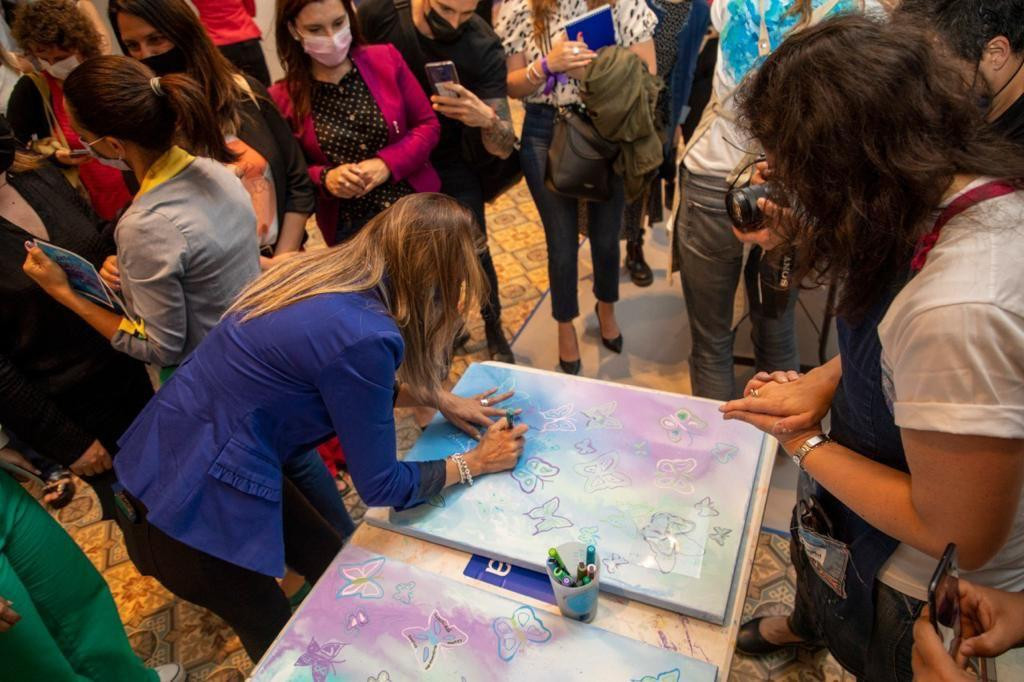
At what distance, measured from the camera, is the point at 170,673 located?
190 cm

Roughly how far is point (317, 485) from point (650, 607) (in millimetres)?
1064

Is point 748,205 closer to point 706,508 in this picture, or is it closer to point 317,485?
point 706,508

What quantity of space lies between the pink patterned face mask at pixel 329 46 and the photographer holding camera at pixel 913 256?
1.44 meters

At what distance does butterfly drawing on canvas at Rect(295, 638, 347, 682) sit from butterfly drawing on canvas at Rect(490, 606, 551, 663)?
266 millimetres

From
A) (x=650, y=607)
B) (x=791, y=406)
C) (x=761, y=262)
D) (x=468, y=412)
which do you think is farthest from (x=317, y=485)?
(x=761, y=262)

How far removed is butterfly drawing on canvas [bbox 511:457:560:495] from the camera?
1362 millimetres

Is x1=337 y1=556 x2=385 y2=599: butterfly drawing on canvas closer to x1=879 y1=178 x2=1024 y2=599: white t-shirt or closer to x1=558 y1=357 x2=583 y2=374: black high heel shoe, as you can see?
x1=879 y1=178 x2=1024 y2=599: white t-shirt

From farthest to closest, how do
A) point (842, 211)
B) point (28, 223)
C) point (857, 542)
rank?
1. point (28, 223)
2. point (857, 542)
3. point (842, 211)

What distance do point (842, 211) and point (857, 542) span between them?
585mm

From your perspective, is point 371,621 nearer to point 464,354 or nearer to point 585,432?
point 585,432

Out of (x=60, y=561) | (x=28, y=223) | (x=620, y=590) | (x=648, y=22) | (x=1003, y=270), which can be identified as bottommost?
(x=60, y=561)

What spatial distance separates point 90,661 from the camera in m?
1.52

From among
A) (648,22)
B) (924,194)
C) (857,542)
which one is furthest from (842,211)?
(648,22)

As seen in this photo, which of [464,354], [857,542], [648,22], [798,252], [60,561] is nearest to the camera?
[798,252]
